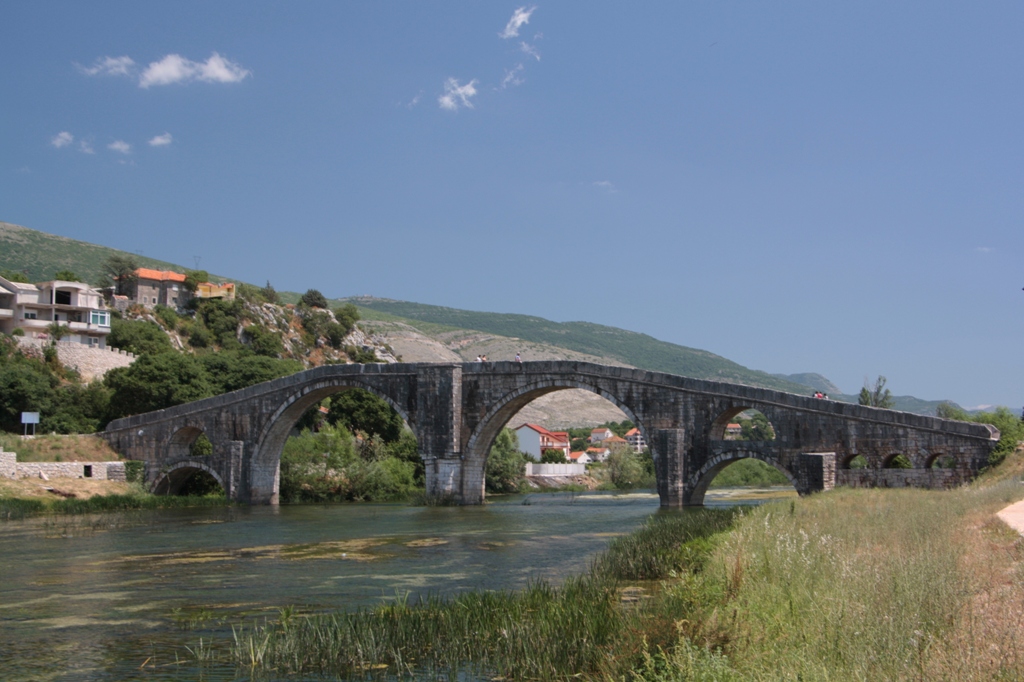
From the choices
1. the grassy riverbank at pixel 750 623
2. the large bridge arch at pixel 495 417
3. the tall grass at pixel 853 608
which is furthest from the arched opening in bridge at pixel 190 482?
the tall grass at pixel 853 608

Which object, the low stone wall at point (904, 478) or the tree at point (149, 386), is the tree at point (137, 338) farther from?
the low stone wall at point (904, 478)

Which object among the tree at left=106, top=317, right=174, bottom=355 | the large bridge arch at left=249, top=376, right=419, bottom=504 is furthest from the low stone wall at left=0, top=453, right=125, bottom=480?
the tree at left=106, top=317, right=174, bottom=355

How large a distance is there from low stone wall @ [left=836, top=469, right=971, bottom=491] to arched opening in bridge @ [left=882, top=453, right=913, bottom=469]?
0.40m

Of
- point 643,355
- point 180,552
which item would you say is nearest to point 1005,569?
point 180,552

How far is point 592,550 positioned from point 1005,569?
37.4ft

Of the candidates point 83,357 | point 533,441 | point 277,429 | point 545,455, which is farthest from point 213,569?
point 533,441

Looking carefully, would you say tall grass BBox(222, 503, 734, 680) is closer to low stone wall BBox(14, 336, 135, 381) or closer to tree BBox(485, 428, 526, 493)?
tree BBox(485, 428, 526, 493)

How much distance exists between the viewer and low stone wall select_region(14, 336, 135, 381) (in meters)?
51.3

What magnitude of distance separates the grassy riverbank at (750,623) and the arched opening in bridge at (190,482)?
30676mm

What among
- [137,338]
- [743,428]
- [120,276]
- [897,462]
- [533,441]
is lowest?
[533,441]

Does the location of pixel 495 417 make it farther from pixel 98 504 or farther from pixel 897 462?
→ pixel 98 504

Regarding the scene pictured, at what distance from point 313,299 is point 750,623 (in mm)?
83074

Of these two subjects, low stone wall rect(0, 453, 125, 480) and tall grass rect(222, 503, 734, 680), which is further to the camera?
low stone wall rect(0, 453, 125, 480)

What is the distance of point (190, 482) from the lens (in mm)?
41844
